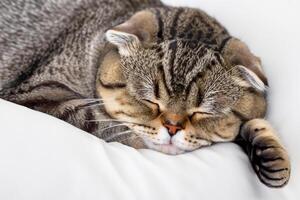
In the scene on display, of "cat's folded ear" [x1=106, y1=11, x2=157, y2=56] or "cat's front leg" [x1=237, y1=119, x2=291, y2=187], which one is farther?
"cat's folded ear" [x1=106, y1=11, x2=157, y2=56]

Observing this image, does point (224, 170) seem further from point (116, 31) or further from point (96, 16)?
point (96, 16)

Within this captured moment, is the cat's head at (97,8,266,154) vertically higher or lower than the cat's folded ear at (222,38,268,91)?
lower

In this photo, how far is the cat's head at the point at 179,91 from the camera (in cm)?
109

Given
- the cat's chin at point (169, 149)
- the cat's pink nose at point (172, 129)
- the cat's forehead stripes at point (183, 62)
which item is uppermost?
the cat's forehead stripes at point (183, 62)

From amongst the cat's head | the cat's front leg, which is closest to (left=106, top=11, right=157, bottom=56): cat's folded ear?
the cat's head

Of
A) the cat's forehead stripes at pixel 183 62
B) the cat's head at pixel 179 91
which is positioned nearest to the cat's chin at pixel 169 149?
the cat's head at pixel 179 91

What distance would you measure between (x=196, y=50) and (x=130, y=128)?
20 centimetres

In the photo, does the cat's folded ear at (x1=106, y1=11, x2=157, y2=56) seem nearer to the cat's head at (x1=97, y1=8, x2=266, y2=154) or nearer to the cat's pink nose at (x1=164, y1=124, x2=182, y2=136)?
the cat's head at (x1=97, y1=8, x2=266, y2=154)

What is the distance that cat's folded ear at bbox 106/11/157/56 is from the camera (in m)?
1.13

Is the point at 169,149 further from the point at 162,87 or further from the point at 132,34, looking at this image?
the point at 132,34

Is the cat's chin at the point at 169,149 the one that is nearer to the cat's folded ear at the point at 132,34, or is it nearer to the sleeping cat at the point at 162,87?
the sleeping cat at the point at 162,87

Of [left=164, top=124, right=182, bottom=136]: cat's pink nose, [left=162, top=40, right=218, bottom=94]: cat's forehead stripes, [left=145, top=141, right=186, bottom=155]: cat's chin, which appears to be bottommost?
[left=145, top=141, right=186, bottom=155]: cat's chin

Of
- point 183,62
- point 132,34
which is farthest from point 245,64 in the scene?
point 132,34

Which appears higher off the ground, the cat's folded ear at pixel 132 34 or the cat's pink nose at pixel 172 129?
the cat's folded ear at pixel 132 34
